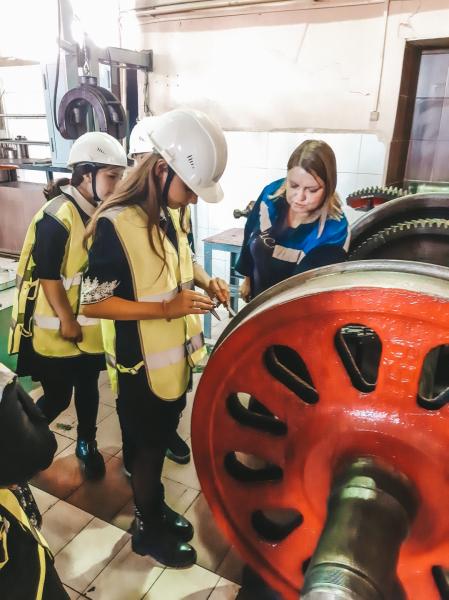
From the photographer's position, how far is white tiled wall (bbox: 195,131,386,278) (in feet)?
11.3

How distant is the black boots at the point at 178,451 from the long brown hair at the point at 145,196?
4.41ft

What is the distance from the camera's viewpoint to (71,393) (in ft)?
6.75

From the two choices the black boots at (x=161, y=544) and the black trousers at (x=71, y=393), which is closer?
the black boots at (x=161, y=544)

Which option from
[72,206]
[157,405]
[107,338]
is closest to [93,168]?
[72,206]

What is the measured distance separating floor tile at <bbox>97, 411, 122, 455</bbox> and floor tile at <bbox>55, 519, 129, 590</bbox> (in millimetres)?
515

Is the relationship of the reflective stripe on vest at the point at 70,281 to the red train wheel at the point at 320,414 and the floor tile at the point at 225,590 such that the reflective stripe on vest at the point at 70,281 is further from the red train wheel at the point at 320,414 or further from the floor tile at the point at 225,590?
the floor tile at the point at 225,590

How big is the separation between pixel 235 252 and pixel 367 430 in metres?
2.63

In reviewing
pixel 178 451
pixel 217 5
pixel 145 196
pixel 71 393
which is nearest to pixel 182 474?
pixel 178 451

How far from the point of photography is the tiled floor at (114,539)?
1652 mm

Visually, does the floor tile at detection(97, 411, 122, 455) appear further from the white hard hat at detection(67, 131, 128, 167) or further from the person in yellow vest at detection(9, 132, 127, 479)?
the white hard hat at detection(67, 131, 128, 167)

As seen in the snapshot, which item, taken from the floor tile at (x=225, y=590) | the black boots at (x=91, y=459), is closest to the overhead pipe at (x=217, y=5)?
the black boots at (x=91, y=459)

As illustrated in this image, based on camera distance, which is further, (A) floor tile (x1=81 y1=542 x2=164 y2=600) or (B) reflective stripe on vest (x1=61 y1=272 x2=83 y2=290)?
(B) reflective stripe on vest (x1=61 y1=272 x2=83 y2=290)

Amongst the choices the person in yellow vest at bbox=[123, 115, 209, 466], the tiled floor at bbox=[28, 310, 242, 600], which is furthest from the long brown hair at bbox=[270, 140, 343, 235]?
the tiled floor at bbox=[28, 310, 242, 600]

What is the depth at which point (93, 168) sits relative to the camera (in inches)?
75.3
